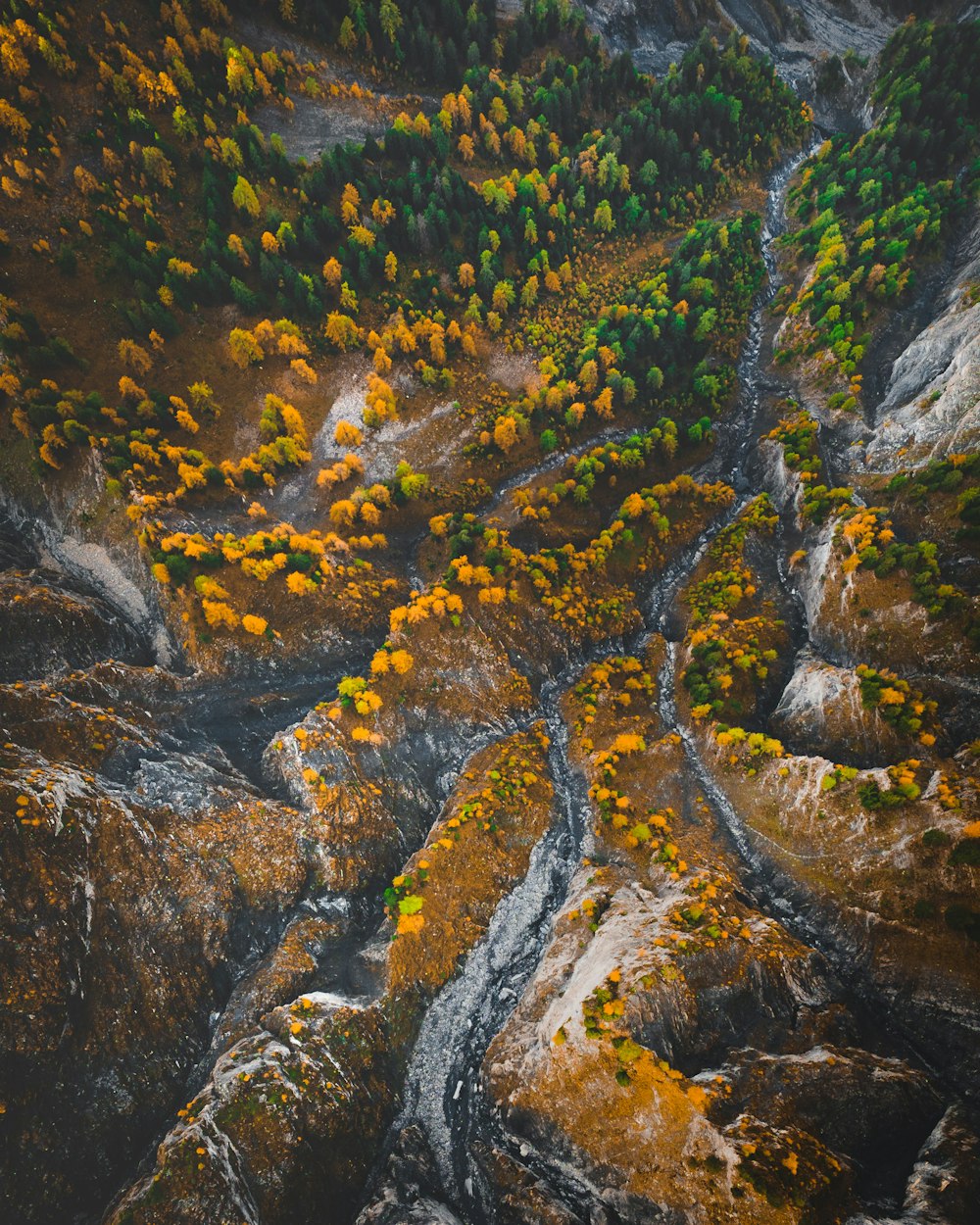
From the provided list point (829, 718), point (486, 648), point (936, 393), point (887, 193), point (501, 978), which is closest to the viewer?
point (501, 978)

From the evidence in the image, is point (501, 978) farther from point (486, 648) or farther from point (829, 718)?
point (829, 718)

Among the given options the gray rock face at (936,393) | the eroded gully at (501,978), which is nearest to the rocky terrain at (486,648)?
the eroded gully at (501,978)

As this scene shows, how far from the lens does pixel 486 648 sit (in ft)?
209

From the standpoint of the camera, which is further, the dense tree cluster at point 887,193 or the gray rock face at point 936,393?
the dense tree cluster at point 887,193

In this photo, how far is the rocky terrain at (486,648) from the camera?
3450 cm

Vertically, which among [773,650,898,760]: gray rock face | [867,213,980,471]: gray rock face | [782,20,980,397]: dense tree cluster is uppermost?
[782,20,980,397]: dense tree cluster

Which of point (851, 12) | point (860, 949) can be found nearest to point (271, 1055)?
point (860, 949)

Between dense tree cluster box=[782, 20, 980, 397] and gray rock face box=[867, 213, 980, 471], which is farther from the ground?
dense tree cluster box=[782, 20, 980, 397]

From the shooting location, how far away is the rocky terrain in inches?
1358

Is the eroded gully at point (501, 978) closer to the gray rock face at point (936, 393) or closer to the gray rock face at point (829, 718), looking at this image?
the gray rock face at point (829, 718)

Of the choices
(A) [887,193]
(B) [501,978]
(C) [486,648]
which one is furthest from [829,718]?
(A) [887,193]

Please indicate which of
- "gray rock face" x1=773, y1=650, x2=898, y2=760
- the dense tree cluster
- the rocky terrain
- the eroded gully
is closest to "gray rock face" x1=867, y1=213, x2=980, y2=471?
the rocky terrain

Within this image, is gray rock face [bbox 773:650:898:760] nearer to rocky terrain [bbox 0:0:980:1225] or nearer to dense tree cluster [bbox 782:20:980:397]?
rocky terrain [bbox 0:0:980:1225]

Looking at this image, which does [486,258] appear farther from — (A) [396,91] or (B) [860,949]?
(B) [860,949]
